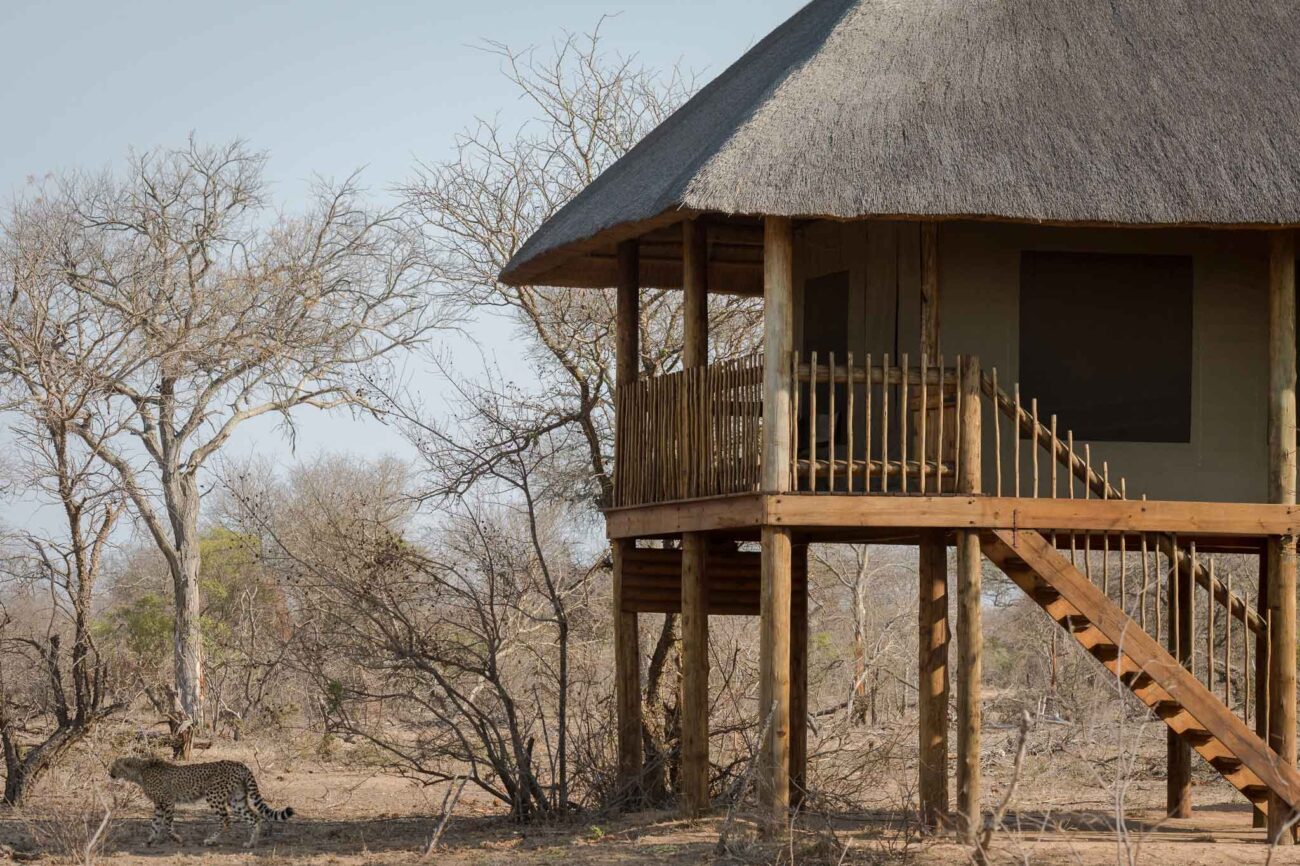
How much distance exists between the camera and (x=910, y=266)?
12.9 metres

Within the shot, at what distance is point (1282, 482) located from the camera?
39.8 feet

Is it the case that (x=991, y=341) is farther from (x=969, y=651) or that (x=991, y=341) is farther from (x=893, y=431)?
(x=969, y=651)

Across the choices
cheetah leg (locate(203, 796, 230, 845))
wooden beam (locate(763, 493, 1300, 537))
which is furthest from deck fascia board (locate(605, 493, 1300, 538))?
cheetah leg (locate(203, 796, 230, 845))

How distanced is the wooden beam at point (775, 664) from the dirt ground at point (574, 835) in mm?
393

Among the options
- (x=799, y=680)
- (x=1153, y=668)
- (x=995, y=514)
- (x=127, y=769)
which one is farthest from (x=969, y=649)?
(x=127, y=769)

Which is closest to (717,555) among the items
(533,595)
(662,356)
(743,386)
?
(743,386)

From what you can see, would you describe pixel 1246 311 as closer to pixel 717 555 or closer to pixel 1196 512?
pixel 1196 512

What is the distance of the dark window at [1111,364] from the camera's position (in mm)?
12742

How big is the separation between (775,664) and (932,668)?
149 cm

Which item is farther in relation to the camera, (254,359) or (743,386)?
(254,359)

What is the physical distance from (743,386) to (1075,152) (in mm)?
2853

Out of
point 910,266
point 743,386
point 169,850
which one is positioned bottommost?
point 169,850

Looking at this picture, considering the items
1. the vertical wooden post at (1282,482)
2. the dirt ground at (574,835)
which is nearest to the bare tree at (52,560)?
the dirt ground at (574,835)

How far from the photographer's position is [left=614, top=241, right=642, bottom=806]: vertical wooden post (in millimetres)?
14273
